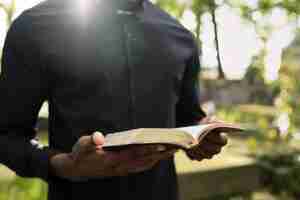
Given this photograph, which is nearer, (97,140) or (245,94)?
(97,140)

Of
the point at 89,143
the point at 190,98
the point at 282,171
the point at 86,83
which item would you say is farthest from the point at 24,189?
the point at 282,171

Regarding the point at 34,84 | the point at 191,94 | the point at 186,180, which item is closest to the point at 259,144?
the point at 186,180

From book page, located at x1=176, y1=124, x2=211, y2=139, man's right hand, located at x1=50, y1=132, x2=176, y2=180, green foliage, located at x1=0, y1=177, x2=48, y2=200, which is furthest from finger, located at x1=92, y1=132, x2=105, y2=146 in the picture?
green foliage, located at x1=0, y1=177, x2=48, y2=200

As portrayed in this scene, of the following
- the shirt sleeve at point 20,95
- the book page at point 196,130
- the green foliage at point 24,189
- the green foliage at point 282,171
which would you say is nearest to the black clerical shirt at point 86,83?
the shirt sleeve at point 20,95

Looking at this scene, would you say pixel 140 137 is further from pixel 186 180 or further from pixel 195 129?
pixel 186 180

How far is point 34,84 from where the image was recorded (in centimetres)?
102

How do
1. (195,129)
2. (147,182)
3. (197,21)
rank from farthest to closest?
(197,21), (147,182), (195,129)

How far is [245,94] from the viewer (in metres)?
5.97

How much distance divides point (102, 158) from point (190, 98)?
1.28 feet

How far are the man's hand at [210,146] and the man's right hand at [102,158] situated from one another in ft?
0.65

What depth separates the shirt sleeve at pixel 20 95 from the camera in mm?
1017

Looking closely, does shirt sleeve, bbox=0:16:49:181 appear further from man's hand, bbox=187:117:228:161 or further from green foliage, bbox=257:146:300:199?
green foliage, bbox=257:146:300:199

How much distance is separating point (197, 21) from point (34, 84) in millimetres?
1235

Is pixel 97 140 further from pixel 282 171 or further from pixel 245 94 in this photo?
pixel 245 94
